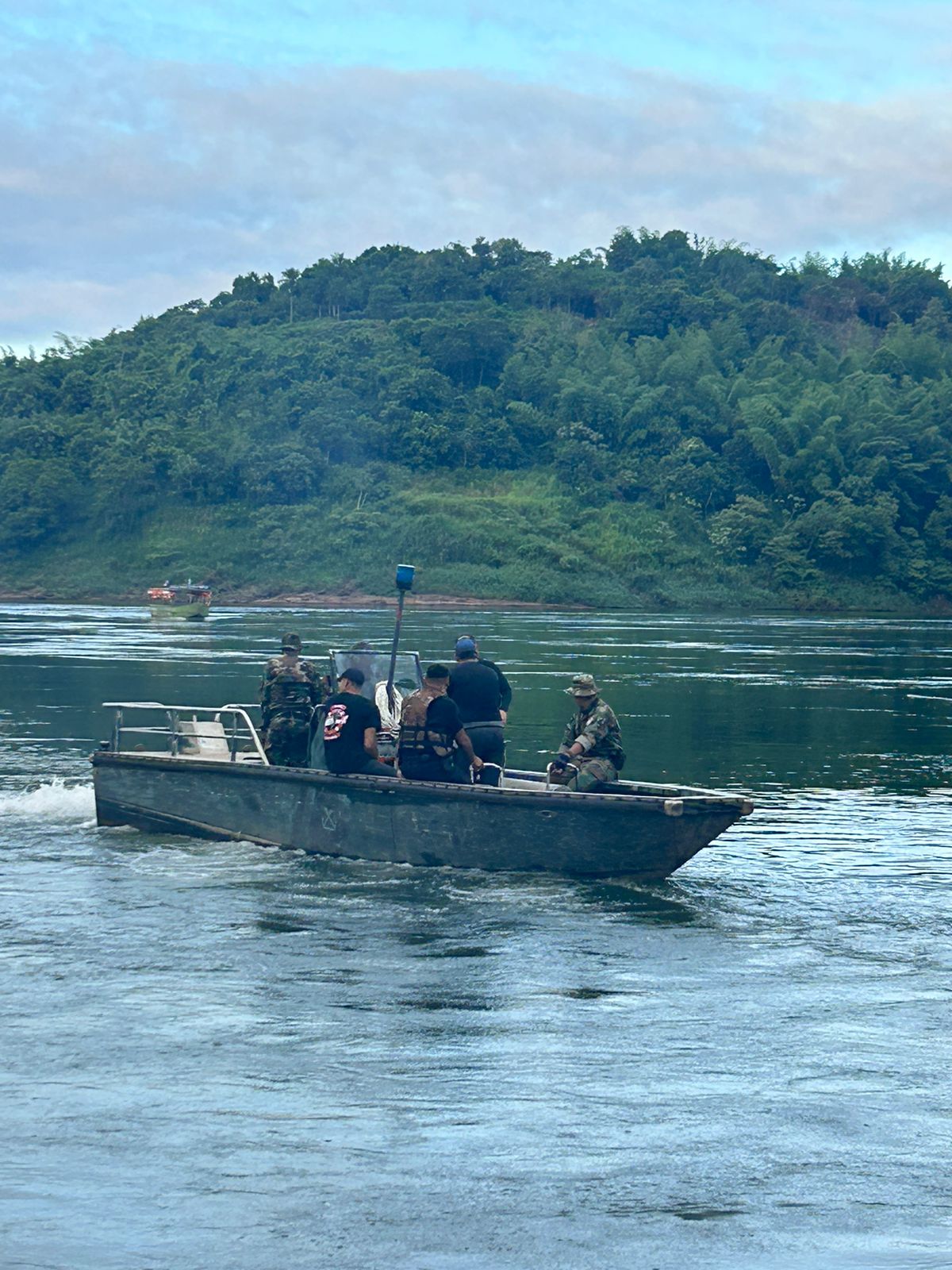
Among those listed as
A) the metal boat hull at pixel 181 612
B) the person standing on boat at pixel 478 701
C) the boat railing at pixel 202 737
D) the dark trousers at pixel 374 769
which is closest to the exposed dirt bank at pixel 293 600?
the metal boat hull at pixel 181 612

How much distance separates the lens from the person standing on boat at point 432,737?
14312 millimetres

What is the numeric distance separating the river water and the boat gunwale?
75 cm

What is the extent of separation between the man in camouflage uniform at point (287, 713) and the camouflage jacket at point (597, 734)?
9.30 feet

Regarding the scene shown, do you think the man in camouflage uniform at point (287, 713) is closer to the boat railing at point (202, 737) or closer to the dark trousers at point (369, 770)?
the boat railing at point (202, 737)

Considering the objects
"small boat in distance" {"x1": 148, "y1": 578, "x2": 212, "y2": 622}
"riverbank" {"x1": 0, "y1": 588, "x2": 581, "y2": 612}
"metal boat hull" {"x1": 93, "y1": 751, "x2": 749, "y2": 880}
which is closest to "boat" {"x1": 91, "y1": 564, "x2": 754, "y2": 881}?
"metal boat hull" {"x1": 93, "y1": 751, "x2": 749, "y2": 880}

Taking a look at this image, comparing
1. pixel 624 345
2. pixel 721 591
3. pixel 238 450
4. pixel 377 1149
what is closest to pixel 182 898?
pixel 377 1149

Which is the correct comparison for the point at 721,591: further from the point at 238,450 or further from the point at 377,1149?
the point at 377,1149

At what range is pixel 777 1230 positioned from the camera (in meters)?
6.79


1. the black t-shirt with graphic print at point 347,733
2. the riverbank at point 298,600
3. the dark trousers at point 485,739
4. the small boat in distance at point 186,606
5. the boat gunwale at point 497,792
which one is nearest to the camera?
the boat gunwale at point 497,792

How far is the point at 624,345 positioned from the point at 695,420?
66.6ft

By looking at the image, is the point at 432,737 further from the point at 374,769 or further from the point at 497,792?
the point at 497,792

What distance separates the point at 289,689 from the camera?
1595 cm

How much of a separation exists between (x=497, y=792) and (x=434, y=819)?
699 millimetres

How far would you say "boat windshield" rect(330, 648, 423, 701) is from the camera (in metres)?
16.1
